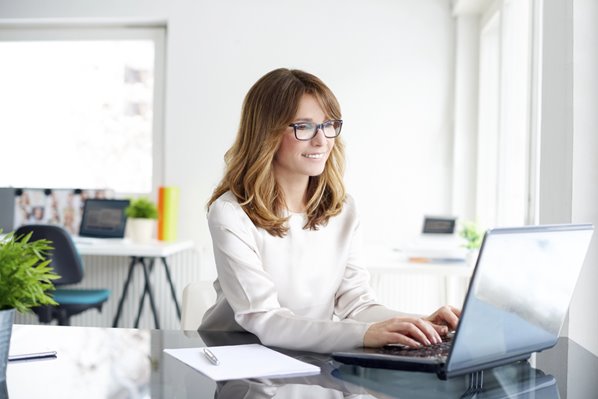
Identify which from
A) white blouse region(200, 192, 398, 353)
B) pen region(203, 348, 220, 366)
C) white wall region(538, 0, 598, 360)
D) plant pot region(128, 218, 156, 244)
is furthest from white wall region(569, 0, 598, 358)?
plant pot region(128, 218, 156, 244)

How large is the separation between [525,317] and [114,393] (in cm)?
62

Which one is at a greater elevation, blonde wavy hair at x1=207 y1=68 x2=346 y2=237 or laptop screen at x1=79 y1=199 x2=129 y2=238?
blonde wavy hair at x1=207 y1=68 x2=346 y2=237

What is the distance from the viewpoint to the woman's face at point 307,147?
174 centimetres

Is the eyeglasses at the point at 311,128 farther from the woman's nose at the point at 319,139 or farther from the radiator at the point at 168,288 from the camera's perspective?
the radiator at the point at 168,288

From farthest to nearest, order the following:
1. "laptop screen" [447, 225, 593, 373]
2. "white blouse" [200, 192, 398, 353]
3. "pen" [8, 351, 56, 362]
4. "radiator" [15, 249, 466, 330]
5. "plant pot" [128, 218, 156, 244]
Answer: "radiator" [15, 249, 466, 330], "plant pot" [128, 218, 156, 244], "white blouse" [200, 192, 398, 353], "pen" [8, 351, 56, 362], "laptop screen" [447, 225, 593, 373]

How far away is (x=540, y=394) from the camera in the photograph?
103 centimetres

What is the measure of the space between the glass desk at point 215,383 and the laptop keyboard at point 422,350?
50 mm

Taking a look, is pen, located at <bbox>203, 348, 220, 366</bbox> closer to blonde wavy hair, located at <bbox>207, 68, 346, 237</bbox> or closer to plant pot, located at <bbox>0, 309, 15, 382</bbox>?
plant pot, located at <bbox>0, 309, 15, 382</bbox>

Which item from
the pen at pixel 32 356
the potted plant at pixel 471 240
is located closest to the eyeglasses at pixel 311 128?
the pen at pixel 32 356

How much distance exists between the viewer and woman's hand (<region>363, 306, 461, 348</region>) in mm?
1252

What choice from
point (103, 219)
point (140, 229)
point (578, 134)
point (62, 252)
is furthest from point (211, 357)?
point (103, 219)

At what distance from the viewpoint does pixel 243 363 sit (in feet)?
3.84

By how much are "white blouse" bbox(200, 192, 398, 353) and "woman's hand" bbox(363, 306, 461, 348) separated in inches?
3.7

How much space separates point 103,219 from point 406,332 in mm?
3398
